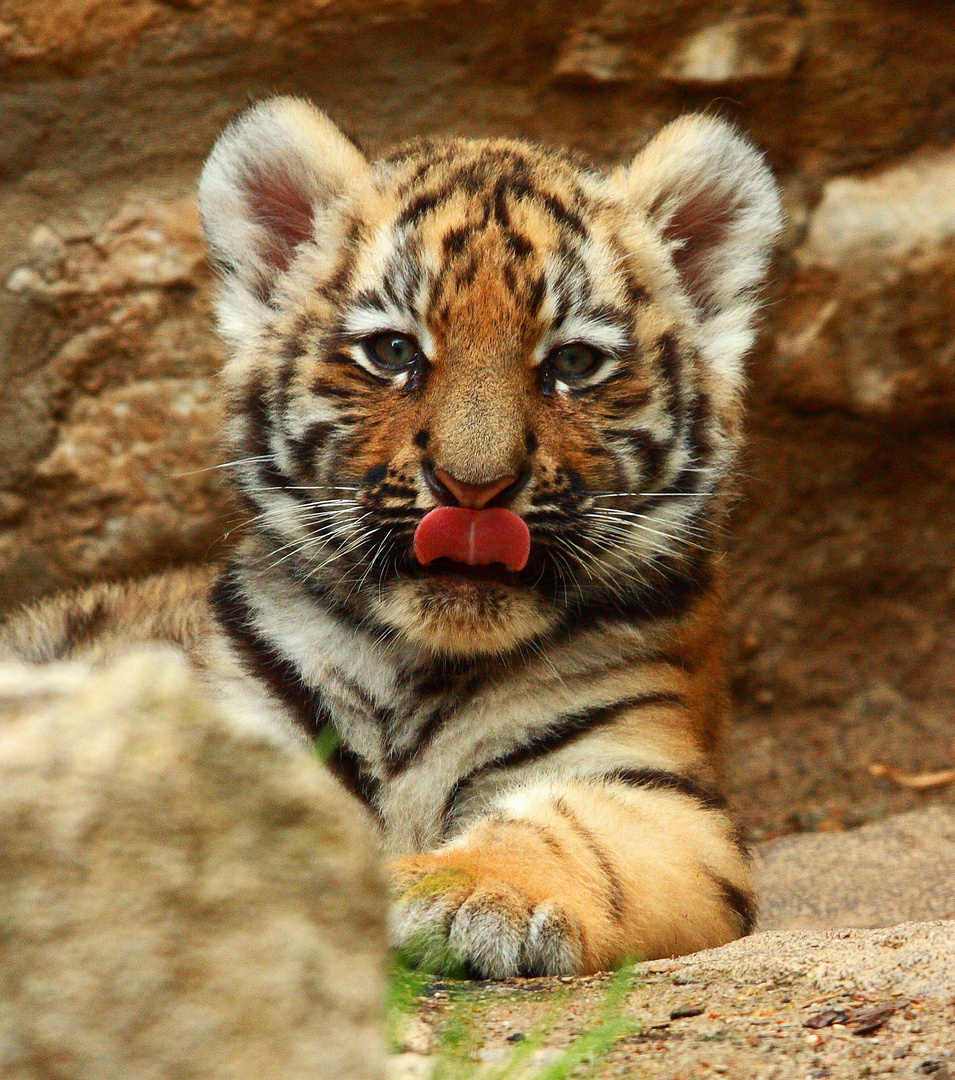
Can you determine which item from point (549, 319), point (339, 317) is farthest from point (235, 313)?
point (549, 319)

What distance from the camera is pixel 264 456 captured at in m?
3.85

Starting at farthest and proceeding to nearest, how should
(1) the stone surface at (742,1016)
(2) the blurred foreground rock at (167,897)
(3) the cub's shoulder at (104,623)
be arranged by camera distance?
(3) the cub's shoulder at (104,623), (1) the stone surface at (742,1016), (2) the blurred foreground rock at (167,897)

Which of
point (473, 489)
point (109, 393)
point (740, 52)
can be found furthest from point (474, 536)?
point (740, 52)

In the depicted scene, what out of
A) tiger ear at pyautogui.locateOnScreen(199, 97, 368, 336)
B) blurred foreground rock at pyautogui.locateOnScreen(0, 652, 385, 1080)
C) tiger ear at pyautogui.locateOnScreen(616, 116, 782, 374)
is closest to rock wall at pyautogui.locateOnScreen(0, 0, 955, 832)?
tiger ear at pyautogui.locateOnScreen(616, 116, 782, 374)

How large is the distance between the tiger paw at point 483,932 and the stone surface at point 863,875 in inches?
59.7

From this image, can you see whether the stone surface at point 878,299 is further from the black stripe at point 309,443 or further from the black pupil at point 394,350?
the black stripe at point 309,443

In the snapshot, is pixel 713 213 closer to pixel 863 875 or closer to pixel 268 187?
pixel 268 187

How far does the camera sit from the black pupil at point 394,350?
3584 millimetres

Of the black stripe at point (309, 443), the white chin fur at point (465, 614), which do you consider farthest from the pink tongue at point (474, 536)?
the black stripe at point (309, 443)

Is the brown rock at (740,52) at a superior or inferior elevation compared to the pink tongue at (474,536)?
superior

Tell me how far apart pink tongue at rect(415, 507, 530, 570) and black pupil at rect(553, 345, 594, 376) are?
Result: 50 centimetres

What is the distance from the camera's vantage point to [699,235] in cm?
418

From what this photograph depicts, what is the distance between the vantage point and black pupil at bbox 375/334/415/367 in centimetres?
358

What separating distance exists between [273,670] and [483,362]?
3.29 feet
